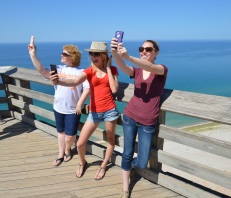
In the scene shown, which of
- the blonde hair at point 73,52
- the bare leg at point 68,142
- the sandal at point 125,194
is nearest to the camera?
the sandal at point 125,194

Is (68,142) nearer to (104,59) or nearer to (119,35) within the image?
(104,59)

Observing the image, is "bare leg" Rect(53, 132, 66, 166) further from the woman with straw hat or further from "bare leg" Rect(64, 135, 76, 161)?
the woman with straw hat

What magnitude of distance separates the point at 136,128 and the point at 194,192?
101 cm

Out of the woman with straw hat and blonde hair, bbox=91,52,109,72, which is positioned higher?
blonde hair, bbox=91,52,109,72

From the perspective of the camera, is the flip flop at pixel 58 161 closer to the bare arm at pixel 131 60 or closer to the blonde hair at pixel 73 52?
the blonde hair at pixel 73 52

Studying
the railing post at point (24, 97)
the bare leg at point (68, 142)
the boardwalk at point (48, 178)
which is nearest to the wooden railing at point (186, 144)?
the boardwalk at point (48, 178)

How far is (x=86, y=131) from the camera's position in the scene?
3.61m

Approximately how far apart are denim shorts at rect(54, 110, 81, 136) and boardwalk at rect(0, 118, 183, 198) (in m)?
0.56

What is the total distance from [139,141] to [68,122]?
1.28 meters

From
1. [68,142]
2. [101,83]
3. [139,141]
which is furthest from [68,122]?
[139,141]

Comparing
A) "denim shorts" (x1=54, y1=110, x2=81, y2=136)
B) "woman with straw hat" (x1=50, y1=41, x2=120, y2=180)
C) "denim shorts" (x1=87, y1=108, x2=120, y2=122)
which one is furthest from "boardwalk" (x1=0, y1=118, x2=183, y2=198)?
"denim shorts" (x1=87, y1=108, x2=120, y2=122)

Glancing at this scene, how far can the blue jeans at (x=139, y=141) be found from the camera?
3.03 meters

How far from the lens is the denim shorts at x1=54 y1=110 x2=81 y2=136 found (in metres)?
3.91

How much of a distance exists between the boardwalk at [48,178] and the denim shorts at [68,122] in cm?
56
